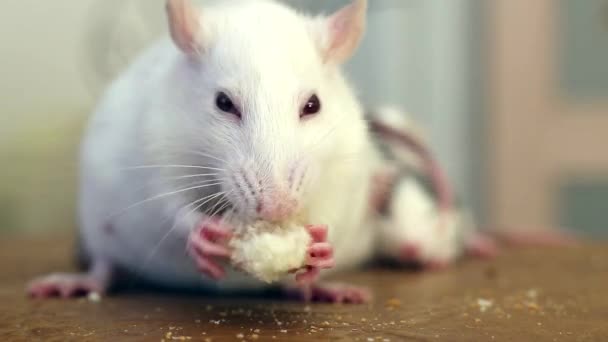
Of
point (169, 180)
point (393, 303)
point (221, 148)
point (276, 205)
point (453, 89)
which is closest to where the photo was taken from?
point (276, 205)

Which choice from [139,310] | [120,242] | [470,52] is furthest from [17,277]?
[470,52]

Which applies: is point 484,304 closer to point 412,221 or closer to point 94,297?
point 412,221

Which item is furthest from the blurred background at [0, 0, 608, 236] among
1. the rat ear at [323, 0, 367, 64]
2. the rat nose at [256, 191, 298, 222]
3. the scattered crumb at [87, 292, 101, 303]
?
the rat nose at [256, 191, 298, 222]

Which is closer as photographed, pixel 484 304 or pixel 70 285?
pixel 484 304

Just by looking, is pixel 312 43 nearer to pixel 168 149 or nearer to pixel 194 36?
pixel 194 36

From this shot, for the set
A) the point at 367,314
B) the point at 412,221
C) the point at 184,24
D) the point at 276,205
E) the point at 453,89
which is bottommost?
the point at 367,314

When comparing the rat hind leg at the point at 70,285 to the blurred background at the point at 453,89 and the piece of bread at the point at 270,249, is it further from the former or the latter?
the blurred background at the point at 453,89

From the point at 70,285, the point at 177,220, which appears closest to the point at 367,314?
the point at 177,220

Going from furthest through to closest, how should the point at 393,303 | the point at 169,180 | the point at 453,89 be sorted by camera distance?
1. the point at 453,89
2. the point at 393,303
3. the point at 169,180
